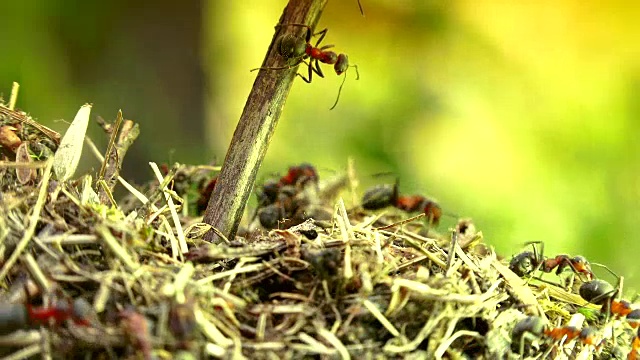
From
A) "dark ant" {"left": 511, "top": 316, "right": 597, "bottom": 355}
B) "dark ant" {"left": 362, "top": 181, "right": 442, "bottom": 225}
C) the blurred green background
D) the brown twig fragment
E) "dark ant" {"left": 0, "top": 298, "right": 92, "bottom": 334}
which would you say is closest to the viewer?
"dark ant" {"left": 0, "top": 298, "right": 92, "bottom": 334}

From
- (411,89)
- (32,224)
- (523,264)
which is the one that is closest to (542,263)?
(523,264)

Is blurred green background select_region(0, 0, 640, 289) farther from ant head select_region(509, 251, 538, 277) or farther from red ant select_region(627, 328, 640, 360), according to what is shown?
red ant select_region(627, 328, 640, 360)

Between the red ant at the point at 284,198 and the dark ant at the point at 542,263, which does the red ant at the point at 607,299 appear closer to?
the dark ant at the point at 542,263

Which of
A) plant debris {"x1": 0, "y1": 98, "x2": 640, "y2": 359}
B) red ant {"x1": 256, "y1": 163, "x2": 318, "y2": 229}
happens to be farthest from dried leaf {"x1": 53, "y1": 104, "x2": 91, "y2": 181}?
red ant {"x1": 256, "y1": 163, "x2": 318, "y2": 229}

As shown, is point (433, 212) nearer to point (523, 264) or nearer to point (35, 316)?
point (523, 264)

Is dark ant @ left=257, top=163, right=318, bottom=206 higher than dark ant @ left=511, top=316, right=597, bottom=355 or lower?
lower

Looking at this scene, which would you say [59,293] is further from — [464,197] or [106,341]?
[464,197]

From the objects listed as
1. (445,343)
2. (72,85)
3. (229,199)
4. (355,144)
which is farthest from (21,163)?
(72,85)

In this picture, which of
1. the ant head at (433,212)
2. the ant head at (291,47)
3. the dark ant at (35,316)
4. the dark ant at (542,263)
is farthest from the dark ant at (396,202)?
the dark ant at (35,316)
